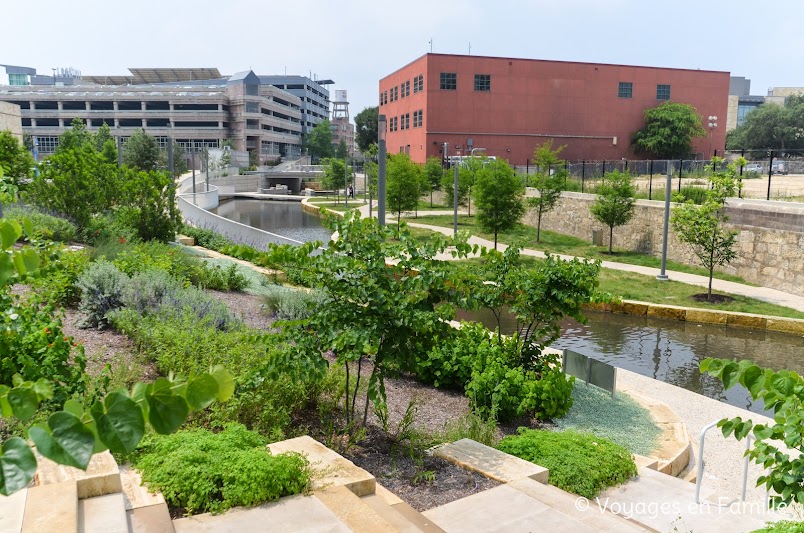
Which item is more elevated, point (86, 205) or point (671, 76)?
point (671, 76)

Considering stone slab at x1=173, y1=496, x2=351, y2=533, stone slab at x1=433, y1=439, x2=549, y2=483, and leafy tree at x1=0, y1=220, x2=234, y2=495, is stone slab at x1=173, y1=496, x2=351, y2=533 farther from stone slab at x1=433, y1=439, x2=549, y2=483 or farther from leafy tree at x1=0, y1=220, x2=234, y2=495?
leafy tree at x1=0, y1=220, x2=234, y2=495

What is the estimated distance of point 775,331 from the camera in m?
14.9

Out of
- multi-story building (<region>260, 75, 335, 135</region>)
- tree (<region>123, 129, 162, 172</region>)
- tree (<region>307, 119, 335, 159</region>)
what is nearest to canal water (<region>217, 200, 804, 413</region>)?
tree (<region>123, 129, 162, 172</region>)

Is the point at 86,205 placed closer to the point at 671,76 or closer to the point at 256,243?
the point at 256,243

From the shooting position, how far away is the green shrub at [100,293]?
340 inches

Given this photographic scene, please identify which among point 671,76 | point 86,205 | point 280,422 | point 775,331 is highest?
point 671,76

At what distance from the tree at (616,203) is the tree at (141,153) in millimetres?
41279

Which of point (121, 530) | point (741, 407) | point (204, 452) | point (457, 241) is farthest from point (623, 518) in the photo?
point (741, 407)

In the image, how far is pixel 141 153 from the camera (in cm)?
5738

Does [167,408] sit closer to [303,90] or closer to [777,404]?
[777,404]

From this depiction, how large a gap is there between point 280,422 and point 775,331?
12.7 metres

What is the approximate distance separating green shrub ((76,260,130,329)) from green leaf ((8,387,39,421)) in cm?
724

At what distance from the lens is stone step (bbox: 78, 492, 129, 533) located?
3676 millimetres

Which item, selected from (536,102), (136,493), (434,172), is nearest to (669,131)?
(536,102)
